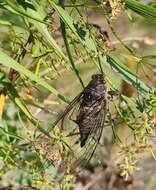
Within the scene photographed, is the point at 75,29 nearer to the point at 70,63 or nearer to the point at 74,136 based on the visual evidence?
the point at 70,63

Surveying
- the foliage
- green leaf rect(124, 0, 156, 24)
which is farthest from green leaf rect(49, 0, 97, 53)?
green leaf rect(124, 0, 156, 24)

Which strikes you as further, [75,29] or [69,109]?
[69,109]

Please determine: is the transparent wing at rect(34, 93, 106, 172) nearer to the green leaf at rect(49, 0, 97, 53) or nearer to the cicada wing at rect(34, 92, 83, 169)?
the cicada wing at rect(34, 92, 83, 169)

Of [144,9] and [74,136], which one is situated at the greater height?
[144,9]

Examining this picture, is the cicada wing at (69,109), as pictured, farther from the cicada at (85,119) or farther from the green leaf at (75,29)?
the green leaf at (75,29)

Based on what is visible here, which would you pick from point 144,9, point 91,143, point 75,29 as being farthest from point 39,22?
point 91,143

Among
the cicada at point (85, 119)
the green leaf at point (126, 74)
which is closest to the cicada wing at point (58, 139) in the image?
the cicada at point (85, 119)

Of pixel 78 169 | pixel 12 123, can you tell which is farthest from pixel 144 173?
pixel 78 169

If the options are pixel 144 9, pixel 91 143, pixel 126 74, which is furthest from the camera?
pixel 91 143

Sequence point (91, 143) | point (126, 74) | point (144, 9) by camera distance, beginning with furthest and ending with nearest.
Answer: point (91, 143), point (126, 74), point (144, 9)
